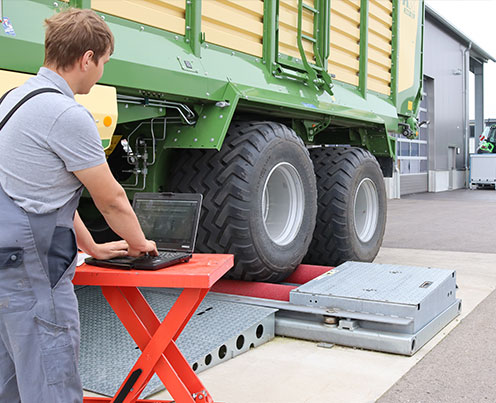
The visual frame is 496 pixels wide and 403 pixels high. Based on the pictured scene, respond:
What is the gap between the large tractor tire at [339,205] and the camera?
572cm

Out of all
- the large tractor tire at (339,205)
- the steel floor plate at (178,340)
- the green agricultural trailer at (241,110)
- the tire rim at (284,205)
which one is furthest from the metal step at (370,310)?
the large tractor tire at (339,205)

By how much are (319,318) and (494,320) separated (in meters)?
1.39

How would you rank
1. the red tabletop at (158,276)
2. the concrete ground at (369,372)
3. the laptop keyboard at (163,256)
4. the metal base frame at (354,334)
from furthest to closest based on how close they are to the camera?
the metal base frame at (354,334) → the concrete ground at (369,372) → the laptop keyboard at (163,256) → the red tabletop at (158,276)

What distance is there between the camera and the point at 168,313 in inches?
91.2

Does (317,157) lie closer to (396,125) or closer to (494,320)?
(396,125)

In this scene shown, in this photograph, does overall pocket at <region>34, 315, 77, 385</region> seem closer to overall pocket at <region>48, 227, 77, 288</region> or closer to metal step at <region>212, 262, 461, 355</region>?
overall pocket at <region>48, 227, 77, 288</region>

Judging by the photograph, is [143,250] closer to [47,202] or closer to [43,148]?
[47,202]

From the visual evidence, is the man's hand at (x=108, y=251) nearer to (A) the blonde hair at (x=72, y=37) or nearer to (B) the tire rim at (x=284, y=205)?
(A) the blonde hair at (x=72, y=37)

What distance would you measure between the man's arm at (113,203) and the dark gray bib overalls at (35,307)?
5.5 inches

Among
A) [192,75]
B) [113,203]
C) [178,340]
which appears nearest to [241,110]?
[192,75]

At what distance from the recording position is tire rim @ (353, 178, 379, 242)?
6.45m

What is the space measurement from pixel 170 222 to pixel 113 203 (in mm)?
639

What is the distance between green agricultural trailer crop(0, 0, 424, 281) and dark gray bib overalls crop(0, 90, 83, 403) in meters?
1.11

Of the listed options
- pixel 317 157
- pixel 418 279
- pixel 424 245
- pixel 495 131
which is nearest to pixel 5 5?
pixel 418 279
